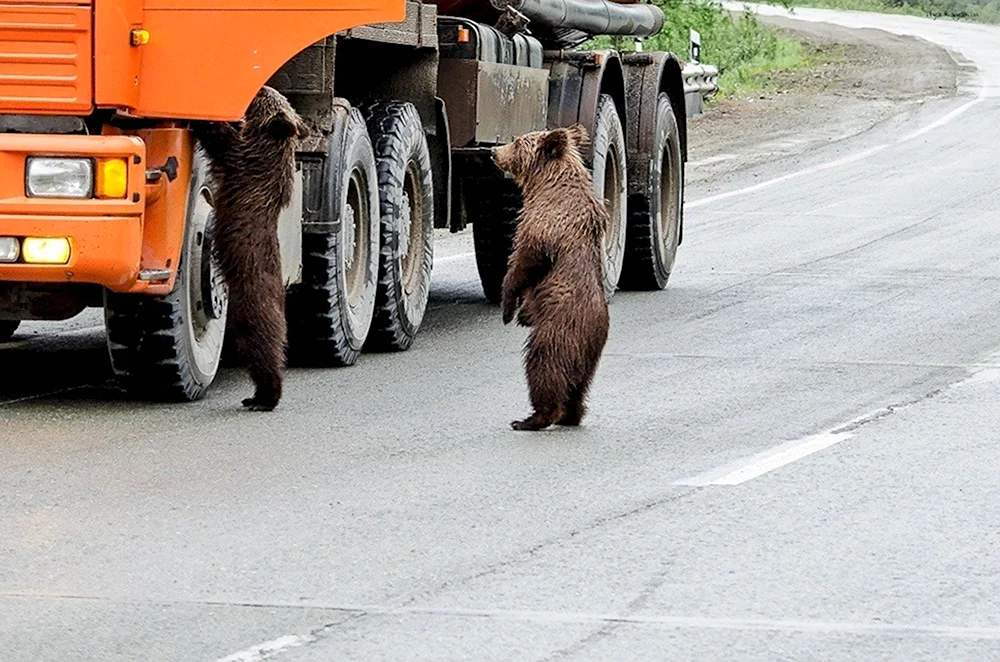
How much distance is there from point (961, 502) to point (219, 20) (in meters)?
3.72

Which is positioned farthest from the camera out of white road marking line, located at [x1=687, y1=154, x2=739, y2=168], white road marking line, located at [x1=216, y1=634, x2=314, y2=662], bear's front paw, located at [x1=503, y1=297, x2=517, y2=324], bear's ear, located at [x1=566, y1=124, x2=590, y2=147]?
white road marking line, located at [x1=687, y1=154, x2=739, y2=168]

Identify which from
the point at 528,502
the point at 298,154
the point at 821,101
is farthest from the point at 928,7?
the point at 528,502

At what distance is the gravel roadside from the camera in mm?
27312

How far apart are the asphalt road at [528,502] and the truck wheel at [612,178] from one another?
1.05 m

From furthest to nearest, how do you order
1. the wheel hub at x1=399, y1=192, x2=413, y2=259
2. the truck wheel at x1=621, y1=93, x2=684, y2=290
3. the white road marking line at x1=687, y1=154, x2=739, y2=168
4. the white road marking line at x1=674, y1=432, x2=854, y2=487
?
the white road marking line at x1=687, y1=154, x2=739, y2=168, the truck wheel at x1=621, y1=93, x2=684, y2=290, the wheel hub at x1=399, y1=192, x2=413, y2=259, the white road marking line at x1=674, y1=432, x2=854, y2=487

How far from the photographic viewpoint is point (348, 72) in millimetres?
12133

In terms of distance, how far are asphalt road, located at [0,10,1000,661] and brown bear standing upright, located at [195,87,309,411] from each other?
12.0 inches

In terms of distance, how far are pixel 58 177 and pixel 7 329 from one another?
3320 mm

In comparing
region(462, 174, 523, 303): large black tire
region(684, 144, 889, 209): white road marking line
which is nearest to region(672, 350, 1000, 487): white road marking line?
region(462, 174, 523, 303): large black tire

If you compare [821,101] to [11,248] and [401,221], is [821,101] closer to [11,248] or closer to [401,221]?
[401,221]

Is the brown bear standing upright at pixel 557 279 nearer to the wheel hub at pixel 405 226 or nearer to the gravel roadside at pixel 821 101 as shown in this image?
the wheel hub at pixel 405 226

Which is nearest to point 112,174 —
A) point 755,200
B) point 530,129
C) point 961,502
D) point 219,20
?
point 219,20

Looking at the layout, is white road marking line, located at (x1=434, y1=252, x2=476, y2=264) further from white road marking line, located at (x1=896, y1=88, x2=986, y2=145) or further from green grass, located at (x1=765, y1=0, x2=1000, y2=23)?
green grass, located at (x1=765, y1=0, x2=1000, y2=23)

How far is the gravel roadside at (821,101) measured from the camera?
2731 cm
